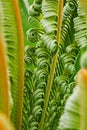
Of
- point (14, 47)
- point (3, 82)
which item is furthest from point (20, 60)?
point (3, 82)

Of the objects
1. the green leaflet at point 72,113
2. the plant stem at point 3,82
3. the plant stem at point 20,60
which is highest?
the plant stem at point 20,60

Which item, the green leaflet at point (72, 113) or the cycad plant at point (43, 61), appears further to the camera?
the cycad plant at point (43, 61)

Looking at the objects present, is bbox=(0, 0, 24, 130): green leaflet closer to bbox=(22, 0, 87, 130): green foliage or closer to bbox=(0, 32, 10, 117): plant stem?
bbox=(22, 0, 87, 130): green foliage

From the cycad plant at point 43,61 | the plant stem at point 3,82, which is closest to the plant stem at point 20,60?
the cycad plant at point 43,61

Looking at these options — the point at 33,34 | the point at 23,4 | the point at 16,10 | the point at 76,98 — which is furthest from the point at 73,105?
the point at 23,4

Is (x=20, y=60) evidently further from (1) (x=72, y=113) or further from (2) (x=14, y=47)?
(1) (x=72, y=113)

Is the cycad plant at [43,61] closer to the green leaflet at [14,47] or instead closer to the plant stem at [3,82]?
the green leaflet at [14,47]

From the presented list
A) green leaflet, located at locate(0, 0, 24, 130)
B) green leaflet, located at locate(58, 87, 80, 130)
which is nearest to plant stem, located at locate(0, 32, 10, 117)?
green leaflet, located at locate(58, 87, 80, 130)

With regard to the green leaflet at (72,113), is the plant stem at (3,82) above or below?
above
